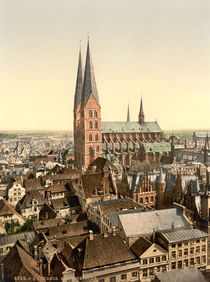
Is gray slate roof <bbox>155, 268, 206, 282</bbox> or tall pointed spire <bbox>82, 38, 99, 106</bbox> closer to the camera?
gray slate roof <bbox>155, 268, 206, 282</bbox>

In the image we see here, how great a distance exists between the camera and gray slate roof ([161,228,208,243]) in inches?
1626

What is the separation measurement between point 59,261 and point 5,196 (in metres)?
49.0

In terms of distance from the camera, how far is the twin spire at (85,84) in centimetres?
11609

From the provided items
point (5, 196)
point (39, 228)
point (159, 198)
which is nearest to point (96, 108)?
point (5, 196)

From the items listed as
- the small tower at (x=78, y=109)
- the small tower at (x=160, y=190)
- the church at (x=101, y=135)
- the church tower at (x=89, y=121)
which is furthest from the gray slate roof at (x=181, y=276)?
the small tower at (x=78, y=109)

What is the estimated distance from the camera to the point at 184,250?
41.7 metres

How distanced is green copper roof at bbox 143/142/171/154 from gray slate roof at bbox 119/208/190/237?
9464cm

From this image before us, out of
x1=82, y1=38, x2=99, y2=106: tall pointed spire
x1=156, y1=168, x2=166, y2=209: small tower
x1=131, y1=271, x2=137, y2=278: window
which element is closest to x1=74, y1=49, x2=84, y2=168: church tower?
x1=82, y1=38, x2=99, y2=106: tall pointed spire

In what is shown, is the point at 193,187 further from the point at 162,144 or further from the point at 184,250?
the point at 162,144

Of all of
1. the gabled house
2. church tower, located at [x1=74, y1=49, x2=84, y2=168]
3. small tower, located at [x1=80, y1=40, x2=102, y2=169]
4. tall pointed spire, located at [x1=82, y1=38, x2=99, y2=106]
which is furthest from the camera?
church tower, located at [x1=74, y1=49, x2=84, y2=168]

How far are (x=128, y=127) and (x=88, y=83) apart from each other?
43.0 meters

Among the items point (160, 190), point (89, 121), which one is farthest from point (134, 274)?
point (89, 121)

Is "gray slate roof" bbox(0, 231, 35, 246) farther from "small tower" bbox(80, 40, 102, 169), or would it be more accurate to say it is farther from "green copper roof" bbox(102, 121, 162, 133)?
"green copper roof" bbox(102, 121, 162, 133)

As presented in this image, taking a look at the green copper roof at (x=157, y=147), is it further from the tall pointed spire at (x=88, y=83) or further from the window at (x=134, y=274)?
the window at (x=134, y=274)
